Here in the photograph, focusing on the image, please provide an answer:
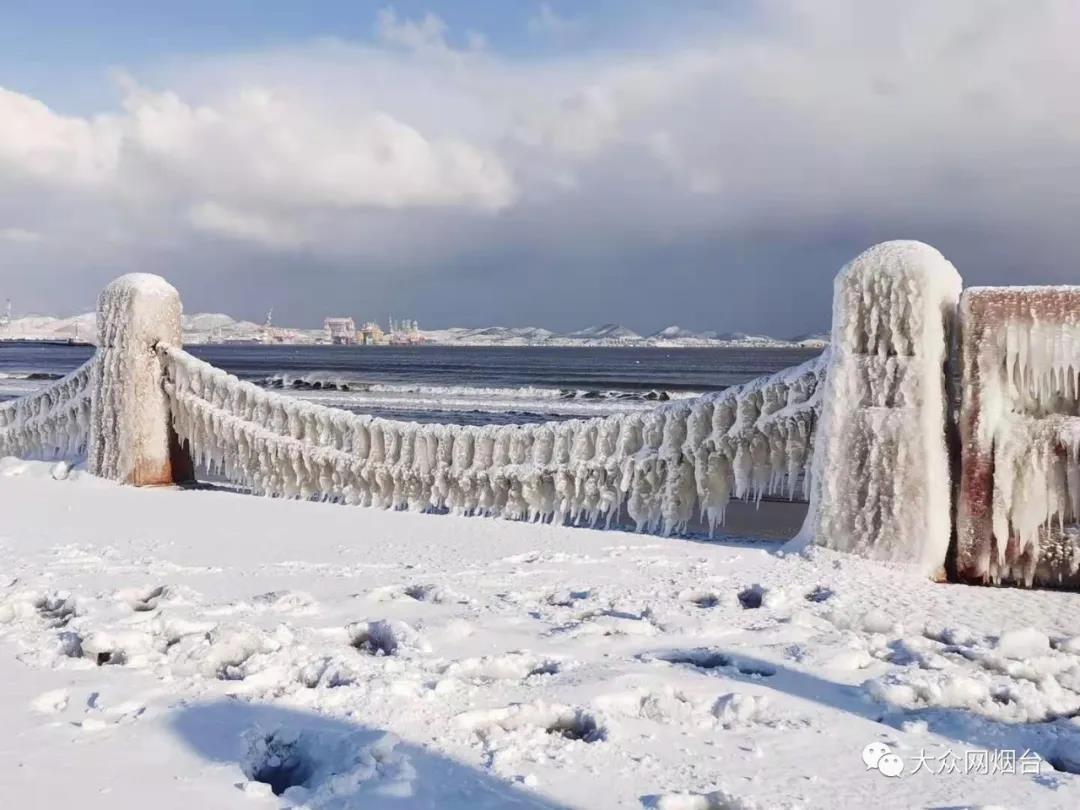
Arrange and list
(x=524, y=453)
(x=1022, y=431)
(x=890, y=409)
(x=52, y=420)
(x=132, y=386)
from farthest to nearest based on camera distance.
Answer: (x=52, y=420) → (x=132, y=386) → (x=524, y=453) → (x=890, y=409) → (x=1022, y=431)

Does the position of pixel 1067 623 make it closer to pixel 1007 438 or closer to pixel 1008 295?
pixel 1007 438

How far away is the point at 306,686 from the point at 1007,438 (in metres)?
2.98

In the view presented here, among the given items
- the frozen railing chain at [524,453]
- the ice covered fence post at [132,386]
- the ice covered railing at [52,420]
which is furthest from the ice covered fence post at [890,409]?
the ice covered railing at [52,420]

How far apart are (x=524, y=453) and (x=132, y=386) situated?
3.04 m

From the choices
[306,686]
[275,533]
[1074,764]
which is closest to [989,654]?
[1074,764]

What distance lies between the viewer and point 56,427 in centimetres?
716

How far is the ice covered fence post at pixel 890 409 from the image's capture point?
385 centimetres

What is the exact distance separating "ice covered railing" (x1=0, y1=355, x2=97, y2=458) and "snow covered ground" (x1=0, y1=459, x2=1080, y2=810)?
3002mm

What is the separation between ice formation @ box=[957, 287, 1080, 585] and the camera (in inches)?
144

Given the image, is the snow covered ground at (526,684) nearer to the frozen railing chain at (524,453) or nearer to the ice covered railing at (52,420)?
the frozen railing chain at (524,453)

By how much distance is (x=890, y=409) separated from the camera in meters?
3.91

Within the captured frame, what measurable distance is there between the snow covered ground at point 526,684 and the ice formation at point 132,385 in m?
2.28

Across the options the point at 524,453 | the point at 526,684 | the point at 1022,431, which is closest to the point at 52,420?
the point at 524,453

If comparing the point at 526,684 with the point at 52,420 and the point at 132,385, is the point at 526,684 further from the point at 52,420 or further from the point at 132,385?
the point at 52,420
